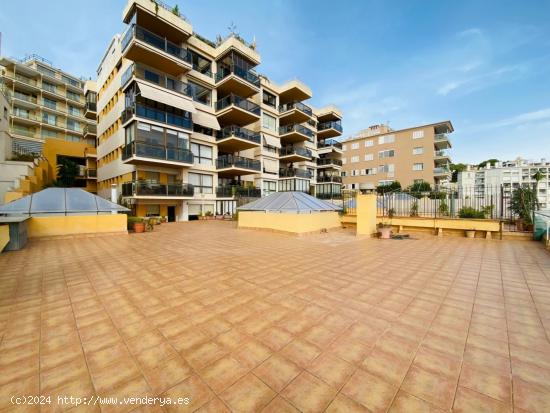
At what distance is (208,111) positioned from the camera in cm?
2422

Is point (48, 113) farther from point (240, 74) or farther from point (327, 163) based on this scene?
point (327, 163)

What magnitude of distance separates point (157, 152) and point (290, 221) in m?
13.5

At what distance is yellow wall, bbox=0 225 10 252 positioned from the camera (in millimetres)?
8305

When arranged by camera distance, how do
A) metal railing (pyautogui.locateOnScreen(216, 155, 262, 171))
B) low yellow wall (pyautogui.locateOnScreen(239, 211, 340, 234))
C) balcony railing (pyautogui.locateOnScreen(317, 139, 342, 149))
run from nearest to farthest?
low yellow wall (pyautogui.locateOnScreen(239, 211, 340, 234)) → metal railing (pyautogui.locateOnScreen(216, 155, 262, 171)) → balcony railing (pyautogui.locateOnScreen(317, 139, 342, 149))

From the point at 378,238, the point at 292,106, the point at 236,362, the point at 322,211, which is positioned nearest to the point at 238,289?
the point at 236,362

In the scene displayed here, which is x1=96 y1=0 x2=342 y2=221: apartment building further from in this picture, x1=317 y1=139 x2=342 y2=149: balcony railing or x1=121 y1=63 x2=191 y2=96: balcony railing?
x1=317 y1=139 x2=342 y2=149: balcony railing

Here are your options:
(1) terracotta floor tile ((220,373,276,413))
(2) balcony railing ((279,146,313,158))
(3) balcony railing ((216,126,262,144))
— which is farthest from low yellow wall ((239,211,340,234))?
(2) balcony railing ((279,146,313,158))

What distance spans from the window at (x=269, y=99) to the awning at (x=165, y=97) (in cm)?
1250

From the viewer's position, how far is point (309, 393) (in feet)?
7.18

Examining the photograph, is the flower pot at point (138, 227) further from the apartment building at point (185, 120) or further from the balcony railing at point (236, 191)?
the balcony railing at point (236, 191)

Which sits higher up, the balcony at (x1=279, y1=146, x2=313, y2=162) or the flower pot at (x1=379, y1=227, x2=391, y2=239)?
the balcony at (x1=279, y1=146, x2=313, y2=162)

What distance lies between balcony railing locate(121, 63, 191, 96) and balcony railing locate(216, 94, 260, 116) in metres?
3.72

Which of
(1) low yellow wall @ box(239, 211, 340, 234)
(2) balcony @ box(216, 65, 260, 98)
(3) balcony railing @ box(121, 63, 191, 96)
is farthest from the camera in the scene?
(2) balcony @ box(216, 65, 260, 98)

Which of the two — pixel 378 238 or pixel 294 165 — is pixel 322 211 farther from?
pixel 294 165
